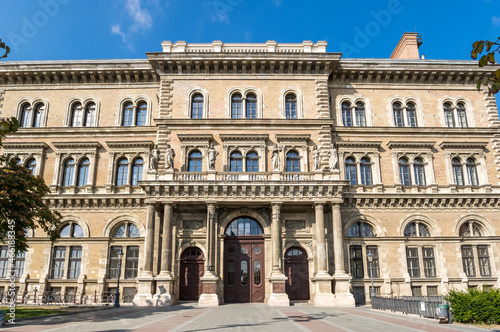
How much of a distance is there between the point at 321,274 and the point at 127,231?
13.9 meters

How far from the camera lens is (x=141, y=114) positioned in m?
30.6

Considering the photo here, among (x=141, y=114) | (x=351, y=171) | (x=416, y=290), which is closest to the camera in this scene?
(x=416, y=290)

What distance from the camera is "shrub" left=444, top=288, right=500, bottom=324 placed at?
46.4 feet

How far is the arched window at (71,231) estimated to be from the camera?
27750 mm

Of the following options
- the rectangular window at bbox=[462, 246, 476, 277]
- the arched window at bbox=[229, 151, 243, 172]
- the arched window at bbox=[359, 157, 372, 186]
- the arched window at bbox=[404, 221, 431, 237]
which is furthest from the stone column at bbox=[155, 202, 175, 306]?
the rectangular window at bbox=[462, 246, 476, 277]

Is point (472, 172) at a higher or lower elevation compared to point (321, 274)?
higher

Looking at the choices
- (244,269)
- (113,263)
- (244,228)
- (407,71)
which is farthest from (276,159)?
(113,263)

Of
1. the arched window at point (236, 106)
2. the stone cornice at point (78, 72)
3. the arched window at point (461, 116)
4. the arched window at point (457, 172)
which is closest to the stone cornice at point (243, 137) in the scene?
the arched window at point (236, 106)

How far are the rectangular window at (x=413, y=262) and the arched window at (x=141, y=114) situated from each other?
2184cm

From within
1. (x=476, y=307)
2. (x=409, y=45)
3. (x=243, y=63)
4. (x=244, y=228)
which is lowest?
(x=476, y=307)

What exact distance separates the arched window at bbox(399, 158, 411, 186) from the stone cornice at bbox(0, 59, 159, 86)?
20.1 meters

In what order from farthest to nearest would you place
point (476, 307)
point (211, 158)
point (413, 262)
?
1. point (413, 262)
2. point (211, 158)
3. point (476, 307)

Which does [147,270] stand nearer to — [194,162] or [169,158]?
[169,158]

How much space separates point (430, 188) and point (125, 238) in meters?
22.3
